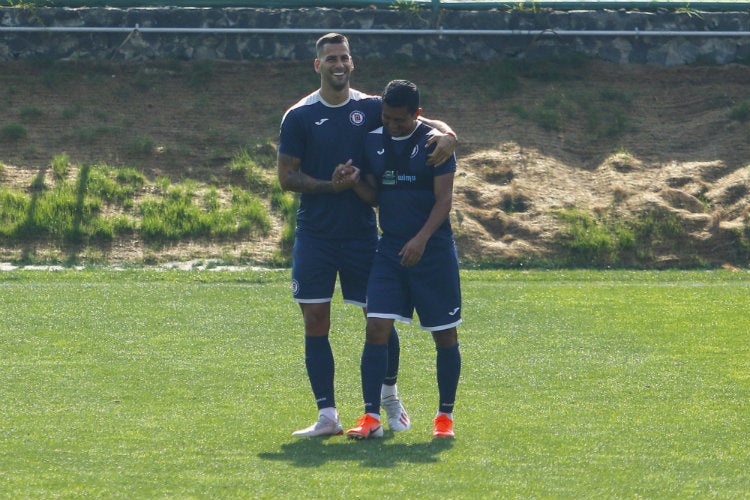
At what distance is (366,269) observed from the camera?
240 inches

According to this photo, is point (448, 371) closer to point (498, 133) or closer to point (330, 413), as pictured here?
point (330, 413)

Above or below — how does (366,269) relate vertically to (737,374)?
above

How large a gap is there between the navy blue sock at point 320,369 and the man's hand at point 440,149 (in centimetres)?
108

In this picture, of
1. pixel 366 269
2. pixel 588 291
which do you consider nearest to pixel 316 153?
pixel 366 269

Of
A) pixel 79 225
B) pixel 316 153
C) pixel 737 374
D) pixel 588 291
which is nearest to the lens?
pixel 316 153

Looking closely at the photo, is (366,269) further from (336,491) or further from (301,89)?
(301,89)

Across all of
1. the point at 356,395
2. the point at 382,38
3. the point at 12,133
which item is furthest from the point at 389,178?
the point at 382,38

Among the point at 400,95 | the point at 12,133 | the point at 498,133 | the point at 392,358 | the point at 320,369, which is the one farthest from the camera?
the point at 498,133

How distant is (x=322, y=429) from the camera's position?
5.84 metres

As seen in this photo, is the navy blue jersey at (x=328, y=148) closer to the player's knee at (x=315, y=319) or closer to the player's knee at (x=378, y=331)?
the player's knee at (x=315, y=319)

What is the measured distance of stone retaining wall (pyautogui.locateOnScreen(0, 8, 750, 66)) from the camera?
14703 millimetres

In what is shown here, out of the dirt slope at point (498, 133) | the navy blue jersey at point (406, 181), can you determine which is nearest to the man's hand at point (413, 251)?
the navy blue jersey at point (406, 181)

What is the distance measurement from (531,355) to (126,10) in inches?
348

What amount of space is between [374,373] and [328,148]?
3.81ft
